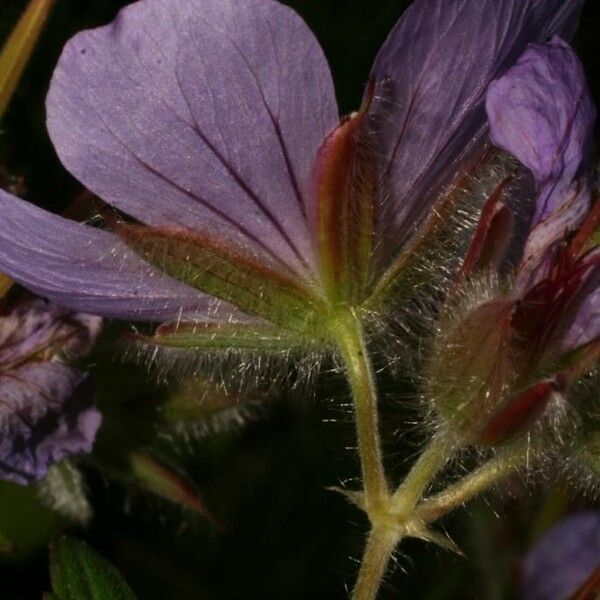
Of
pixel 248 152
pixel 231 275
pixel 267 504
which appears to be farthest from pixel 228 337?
pixel 267 504

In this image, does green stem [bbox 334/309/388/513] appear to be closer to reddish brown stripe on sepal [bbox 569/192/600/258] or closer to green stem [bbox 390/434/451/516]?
green stem [bbox 390/434/451/516]

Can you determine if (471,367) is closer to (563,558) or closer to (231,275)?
(231,275)

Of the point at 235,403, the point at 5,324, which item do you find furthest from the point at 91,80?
the point at 235,403

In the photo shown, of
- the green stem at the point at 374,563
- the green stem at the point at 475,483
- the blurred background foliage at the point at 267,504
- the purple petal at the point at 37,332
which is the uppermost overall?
the purple petal at the point at 37,332

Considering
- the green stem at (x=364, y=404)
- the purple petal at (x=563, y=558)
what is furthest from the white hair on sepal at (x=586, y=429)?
the purple petal at (x=563, y=558)

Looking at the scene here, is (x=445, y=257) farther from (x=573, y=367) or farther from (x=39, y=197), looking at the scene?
(x=39, y=197)

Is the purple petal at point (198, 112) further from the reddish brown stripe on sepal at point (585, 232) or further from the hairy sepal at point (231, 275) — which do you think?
the reddish brown stripe on sepal at point (585, 232)

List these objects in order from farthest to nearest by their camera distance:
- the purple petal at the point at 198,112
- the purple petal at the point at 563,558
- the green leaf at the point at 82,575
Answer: the purple petal at the point at 563,558, the green leaf at the point at 82,575, the purple petal at the point at 198,112
